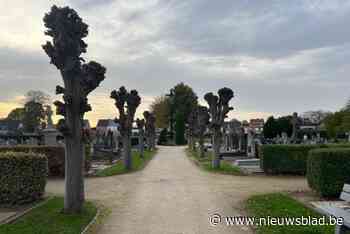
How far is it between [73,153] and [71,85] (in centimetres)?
161

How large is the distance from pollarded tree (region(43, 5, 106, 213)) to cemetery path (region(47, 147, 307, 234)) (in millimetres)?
1216

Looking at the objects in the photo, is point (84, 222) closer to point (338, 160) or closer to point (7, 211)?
point (7, 211)

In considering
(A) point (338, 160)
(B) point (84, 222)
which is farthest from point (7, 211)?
(A) point (338, 160)

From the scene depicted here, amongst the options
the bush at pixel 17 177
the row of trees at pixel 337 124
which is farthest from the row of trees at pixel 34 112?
the bush at pixel 17 177

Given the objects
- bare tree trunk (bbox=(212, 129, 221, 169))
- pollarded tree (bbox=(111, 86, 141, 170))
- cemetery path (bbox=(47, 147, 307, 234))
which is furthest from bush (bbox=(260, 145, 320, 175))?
pollarded tree (bbox=(111, 86, 141, 170))

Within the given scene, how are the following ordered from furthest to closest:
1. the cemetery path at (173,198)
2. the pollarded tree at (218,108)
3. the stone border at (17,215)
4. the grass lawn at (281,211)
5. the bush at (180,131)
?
the bush at (180,131), the pollarded tree at (218,108), the stone border at (17,215), the cemetery path at (173,198), the grass lawn at (281,211)

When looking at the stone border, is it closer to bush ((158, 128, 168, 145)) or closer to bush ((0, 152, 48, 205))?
bush ((0, 152, 48, 205))

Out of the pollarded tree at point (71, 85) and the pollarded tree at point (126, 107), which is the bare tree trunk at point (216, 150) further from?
the pollarded tree at point (71, 85)

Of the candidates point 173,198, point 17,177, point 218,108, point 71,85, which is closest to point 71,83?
point 71,85

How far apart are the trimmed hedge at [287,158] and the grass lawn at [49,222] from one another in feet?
41.1

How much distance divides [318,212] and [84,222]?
17.2 feet

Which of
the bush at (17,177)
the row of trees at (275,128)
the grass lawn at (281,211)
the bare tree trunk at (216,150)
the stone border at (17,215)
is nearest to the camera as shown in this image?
the grass lawn at (281,211)

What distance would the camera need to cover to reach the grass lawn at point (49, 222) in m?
9.59

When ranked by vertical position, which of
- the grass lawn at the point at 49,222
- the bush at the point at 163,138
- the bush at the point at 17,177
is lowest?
the grass lawn at the point at 49,222
